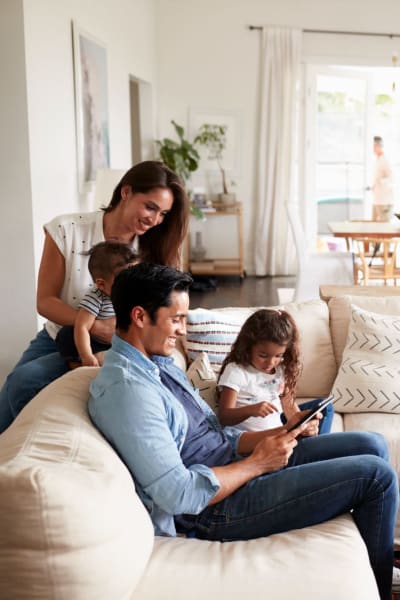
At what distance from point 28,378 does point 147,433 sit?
940mm

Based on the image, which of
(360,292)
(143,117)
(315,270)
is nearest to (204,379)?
(360,292)

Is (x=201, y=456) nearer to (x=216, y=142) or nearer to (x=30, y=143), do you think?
(x=30, y=143)

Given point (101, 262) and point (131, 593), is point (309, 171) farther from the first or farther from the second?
point (131, 593)

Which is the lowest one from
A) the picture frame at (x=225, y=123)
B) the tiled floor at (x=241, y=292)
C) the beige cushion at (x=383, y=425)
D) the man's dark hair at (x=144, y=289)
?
the tiled floor at (x=241, y=292)

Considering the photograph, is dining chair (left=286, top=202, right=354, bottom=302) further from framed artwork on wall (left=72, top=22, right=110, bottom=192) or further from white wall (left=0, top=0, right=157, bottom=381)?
white wall (left=0, top=0, right=157, bottom=381)

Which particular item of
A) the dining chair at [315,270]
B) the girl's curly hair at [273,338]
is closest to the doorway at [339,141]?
the dining chair at [315,270]

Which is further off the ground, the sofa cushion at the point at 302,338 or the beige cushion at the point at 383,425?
the sofa cushion at the point at 302,338

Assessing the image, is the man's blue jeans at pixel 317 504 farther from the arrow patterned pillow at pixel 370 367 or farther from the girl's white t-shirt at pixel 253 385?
the arrow patterned pillow at pixel 370 367

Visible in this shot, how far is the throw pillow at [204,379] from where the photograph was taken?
2777 millimetres

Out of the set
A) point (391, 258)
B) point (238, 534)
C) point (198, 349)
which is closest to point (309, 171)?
point (391, 258)

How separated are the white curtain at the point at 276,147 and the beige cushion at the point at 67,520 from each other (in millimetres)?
6861

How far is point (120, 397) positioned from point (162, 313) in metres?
0.23

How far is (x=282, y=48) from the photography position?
7.98 metres

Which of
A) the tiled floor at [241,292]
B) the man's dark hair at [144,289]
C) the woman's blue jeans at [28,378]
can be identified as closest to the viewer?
the man's dark hair at [144,289]
